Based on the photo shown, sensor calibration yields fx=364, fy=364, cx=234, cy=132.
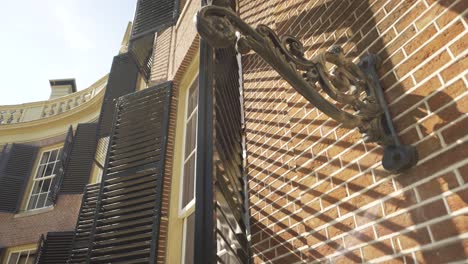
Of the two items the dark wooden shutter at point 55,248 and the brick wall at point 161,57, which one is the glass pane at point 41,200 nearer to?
the dark wooden shutter at point 55,248

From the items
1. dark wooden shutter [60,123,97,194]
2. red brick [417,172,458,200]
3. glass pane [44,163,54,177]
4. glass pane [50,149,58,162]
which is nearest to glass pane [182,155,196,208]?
red brick [417,172,458,200]

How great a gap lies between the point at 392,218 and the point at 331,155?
0.47m

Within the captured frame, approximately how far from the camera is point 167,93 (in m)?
4.91

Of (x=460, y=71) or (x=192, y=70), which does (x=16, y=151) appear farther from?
(x=460, y=71)

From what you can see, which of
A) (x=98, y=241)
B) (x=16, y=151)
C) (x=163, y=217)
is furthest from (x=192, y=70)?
(x=16, y=151)

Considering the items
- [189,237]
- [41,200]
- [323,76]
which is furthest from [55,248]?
[323,76]

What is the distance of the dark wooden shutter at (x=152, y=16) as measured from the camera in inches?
269

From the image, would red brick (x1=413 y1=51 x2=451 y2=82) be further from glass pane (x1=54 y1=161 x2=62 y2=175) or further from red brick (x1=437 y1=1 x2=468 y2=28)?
glass pane (x1=54 y1=161 x2=62 y2=175)

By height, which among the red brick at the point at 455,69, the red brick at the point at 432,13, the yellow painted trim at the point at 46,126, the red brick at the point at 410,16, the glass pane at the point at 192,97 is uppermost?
the yellow painted trim at the point at 46,126

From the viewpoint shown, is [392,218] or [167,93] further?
[167,93]

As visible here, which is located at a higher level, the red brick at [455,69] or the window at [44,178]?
the window at [44,178]

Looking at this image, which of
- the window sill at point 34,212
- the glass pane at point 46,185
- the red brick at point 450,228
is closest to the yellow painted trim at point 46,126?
the glass pane at point 46,185

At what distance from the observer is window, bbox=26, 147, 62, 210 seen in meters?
10.3

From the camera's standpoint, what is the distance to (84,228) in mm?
6191
